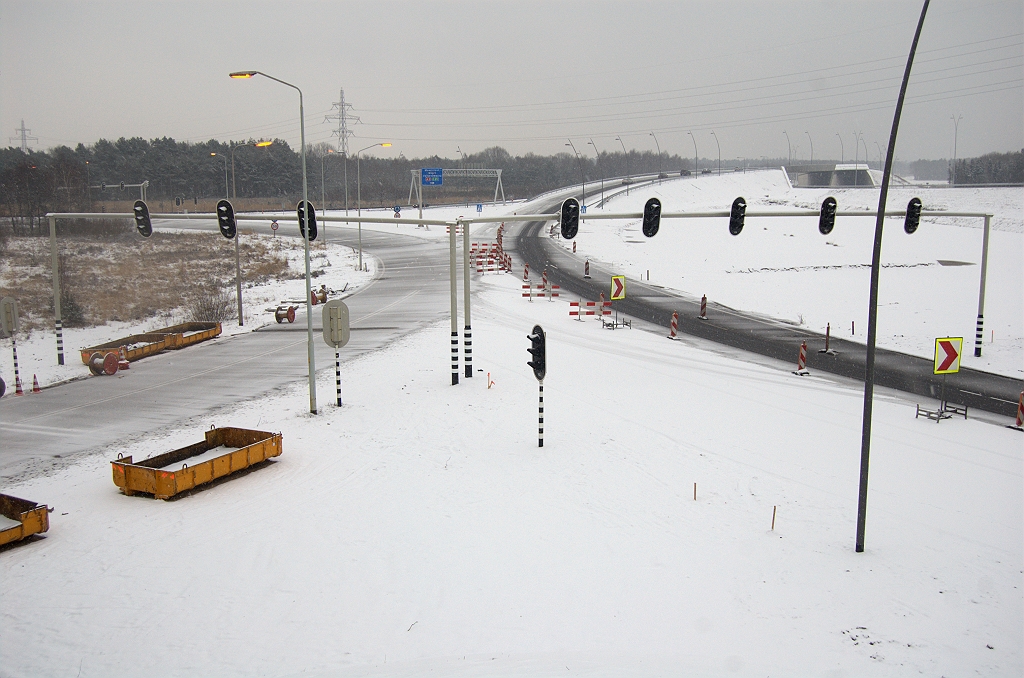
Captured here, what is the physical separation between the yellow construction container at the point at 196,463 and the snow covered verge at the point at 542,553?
339mm

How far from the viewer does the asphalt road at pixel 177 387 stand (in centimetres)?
1698

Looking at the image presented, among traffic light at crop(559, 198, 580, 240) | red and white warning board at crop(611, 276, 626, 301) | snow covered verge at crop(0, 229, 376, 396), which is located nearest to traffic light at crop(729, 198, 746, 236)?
traffic light at crop(559, 198, 580, 240)

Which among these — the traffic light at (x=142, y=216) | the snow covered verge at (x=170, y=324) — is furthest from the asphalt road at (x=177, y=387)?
the traffic light at (x=142, y=216)

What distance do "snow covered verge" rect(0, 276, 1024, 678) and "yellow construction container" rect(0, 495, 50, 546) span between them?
0.88 ft

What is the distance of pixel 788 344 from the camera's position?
92.5 feet

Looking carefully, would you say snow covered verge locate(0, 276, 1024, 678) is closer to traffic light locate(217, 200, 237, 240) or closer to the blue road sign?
traffic light locate(217, 200, 237, 240)

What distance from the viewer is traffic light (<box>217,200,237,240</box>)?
18.8 m

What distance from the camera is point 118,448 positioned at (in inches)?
634

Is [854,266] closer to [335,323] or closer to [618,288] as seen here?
[618,288]

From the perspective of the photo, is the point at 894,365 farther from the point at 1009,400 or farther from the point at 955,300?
the point at 955,300

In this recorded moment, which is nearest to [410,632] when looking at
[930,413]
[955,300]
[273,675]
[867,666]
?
[273,675]

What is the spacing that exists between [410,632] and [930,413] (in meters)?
16.4

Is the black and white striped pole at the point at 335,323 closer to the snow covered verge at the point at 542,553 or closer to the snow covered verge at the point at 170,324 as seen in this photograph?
the snow covered verge at the point at 542,553

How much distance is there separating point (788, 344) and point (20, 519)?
26373mm
